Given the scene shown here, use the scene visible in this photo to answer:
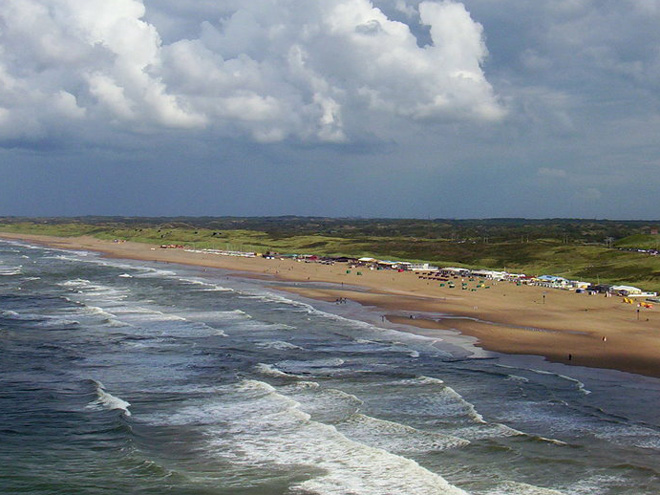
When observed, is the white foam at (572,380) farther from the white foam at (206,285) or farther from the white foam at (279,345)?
the white foam at (206,285)

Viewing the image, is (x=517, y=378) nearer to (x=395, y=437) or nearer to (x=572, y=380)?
(x=572, y=380)

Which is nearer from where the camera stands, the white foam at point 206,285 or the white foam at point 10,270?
the white foam at point 206,285

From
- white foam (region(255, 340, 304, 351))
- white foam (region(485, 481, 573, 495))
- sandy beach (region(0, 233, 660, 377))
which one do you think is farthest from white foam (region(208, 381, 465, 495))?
sandy beach (region(0, 233, 660, 377))

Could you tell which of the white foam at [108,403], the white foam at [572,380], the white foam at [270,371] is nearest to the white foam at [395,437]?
the white foam at [270,371]

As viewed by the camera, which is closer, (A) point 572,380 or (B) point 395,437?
(B) point 395,437

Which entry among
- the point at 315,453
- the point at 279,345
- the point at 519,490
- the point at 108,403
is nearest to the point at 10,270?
the point at 279,345
